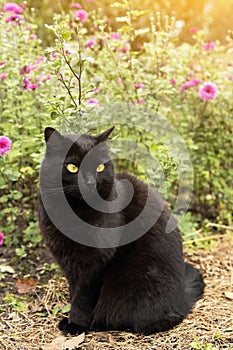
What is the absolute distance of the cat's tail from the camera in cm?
266

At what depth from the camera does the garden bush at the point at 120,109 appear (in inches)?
115

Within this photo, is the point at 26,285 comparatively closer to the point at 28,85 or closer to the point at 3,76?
the point at 28,85

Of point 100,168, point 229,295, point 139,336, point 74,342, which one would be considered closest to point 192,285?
point 229,295

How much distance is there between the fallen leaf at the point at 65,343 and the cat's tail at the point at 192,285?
25.7 inches

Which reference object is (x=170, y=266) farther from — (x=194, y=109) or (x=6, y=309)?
(x=194, y=109)

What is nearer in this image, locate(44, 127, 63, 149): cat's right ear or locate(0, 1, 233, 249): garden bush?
locate(44, 127, 63, 149): cat's right ear

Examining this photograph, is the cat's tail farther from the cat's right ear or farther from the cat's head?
the cat's right ear

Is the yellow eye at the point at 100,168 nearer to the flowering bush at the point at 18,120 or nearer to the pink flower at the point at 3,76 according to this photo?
the flowering bush at the point at 18,120

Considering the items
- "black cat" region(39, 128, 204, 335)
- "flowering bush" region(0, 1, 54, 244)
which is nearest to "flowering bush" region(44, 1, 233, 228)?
"flowering bush" region(0, 1, 54, 244)

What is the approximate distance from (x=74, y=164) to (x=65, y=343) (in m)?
0.89

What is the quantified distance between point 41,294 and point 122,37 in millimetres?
1952

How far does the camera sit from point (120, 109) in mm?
3420

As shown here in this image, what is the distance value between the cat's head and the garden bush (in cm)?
37

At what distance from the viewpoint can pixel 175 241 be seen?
2.56 metres
